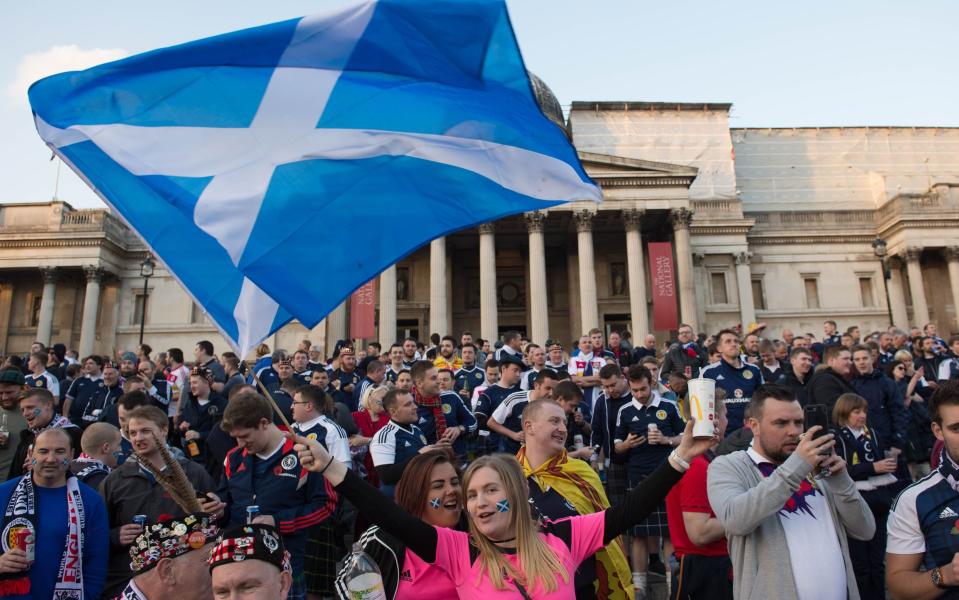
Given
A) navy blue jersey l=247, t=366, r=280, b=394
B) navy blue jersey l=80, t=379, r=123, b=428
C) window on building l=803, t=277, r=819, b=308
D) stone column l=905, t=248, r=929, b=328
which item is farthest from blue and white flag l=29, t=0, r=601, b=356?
stone column l=905, t=248, r=929, b=328

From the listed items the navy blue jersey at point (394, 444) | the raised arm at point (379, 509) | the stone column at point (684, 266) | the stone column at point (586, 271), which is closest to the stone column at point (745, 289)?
the stone column at point (684, 266)

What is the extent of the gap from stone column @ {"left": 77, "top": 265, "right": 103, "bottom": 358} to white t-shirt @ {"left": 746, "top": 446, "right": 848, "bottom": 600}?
37378 mm

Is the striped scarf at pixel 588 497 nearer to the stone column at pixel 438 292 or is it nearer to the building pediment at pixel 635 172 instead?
the stone column at pixel 438 292

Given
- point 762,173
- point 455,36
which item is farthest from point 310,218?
point 762,173

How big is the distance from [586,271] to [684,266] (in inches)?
182

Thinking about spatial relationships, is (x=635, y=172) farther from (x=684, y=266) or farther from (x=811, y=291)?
(x=811, y=291)

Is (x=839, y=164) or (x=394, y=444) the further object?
(x=839, y=164)

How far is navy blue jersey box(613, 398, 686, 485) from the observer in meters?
6.96

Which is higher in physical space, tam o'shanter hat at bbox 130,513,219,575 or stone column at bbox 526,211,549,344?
stone column at bbox 526,211,549,344

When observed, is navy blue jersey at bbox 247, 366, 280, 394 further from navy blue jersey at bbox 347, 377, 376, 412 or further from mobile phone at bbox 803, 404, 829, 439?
mobile phone at bbox 803, 404, 829, 439

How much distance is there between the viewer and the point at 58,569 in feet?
12.7

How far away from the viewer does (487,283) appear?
101ft

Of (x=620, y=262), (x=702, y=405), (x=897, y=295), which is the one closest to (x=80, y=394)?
(x=702, y=405)

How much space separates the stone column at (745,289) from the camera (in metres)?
34.1
